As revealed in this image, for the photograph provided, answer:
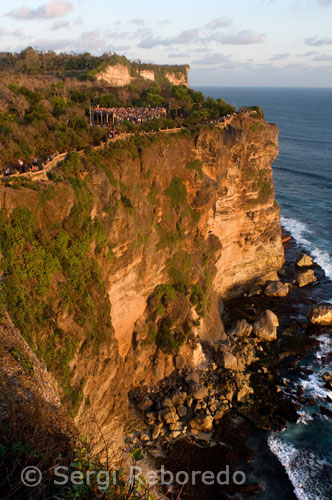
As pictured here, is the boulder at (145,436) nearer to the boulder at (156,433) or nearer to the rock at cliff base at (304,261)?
the boulder at (156,433)

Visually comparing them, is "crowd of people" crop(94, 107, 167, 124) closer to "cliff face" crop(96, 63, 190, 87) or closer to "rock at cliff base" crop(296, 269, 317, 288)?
"cliff face" crop(96, 63, 190, 87)

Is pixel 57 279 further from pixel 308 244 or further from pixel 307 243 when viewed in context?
pixel 307 243

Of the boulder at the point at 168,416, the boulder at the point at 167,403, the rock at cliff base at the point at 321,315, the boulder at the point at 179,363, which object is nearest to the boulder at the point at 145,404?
the boulder at the point at 167,403

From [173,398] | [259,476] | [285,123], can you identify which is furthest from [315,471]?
[285,123]

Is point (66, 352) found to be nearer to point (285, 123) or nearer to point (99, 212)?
point (99, 212)

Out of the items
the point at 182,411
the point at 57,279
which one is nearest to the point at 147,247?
the point at 57,279
